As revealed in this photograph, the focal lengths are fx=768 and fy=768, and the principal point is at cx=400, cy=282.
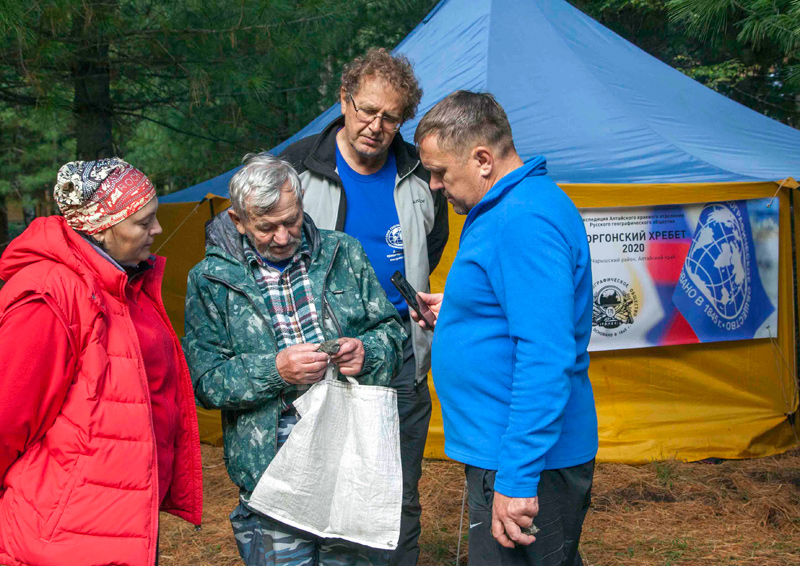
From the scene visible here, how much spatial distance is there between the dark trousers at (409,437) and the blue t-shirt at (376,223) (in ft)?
0.76

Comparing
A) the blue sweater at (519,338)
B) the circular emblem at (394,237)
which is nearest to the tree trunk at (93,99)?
the circular emblem at (394,237)

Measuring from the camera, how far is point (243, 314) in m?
2.13

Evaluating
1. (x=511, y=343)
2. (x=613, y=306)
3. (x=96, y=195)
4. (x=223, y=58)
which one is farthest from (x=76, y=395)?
(x=223, y=58)

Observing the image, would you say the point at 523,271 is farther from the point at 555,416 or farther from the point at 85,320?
the point at 85,320

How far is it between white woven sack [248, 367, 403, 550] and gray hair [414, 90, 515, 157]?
0.71 meters

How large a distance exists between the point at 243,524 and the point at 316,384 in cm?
50

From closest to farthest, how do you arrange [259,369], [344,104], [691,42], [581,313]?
[581,313] → [259,369] → [344,104] → [691,42]

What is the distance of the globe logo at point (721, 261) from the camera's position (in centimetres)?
489

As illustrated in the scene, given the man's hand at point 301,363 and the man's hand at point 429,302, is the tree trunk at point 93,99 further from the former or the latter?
the man's hand at point 301,363

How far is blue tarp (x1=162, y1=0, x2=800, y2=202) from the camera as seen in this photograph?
5020 millimetres

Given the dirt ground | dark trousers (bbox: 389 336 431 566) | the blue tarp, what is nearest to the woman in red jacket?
dark trousers (bbox: 389 336 431 566)

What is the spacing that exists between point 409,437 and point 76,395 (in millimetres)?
1274

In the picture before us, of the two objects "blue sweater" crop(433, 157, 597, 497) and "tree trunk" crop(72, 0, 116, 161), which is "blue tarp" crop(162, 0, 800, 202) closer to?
"tree trunk" crop(72, 0, 116, 161)

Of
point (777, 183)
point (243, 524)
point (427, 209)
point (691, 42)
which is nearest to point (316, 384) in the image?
point (243, 524)
